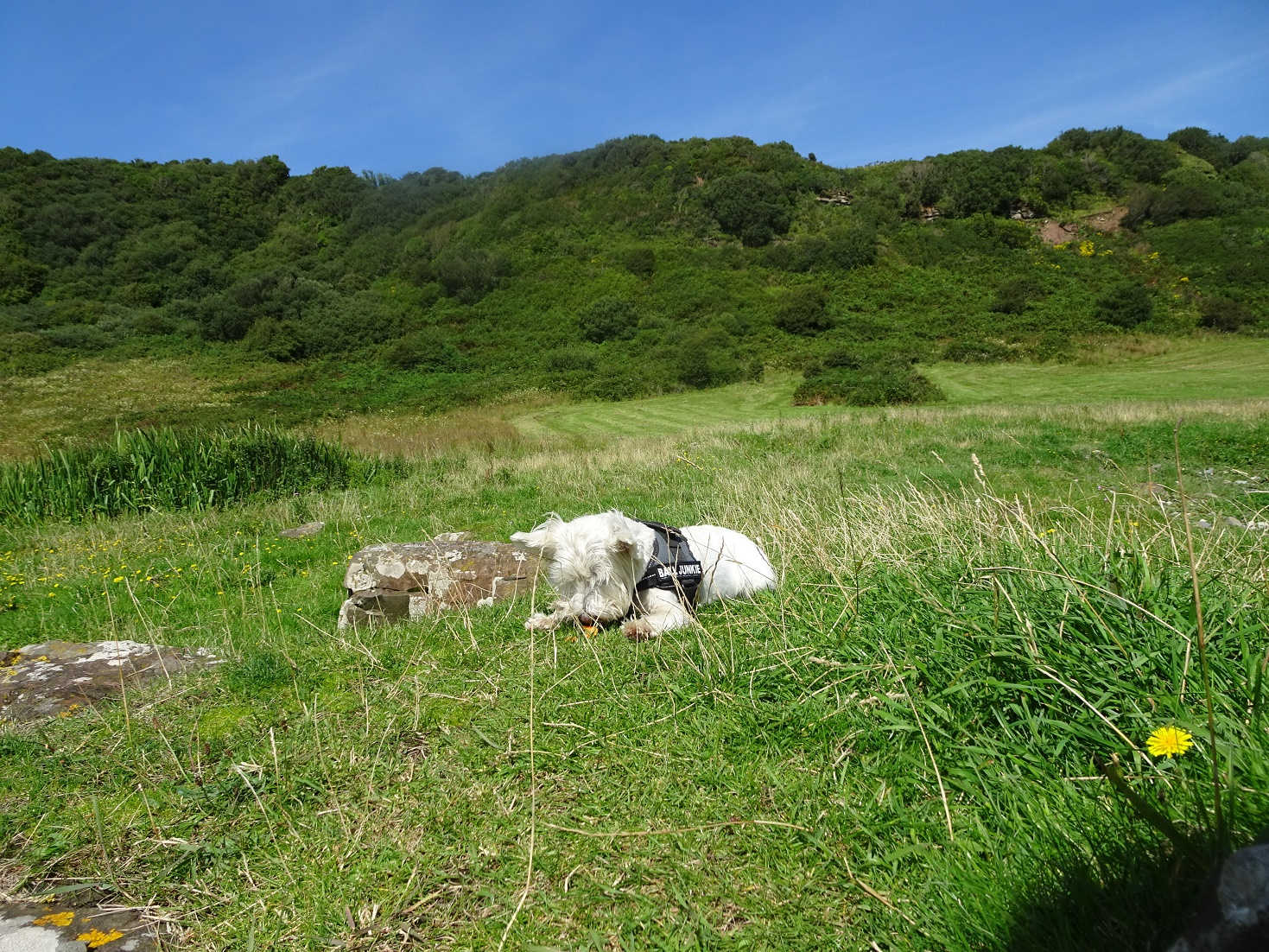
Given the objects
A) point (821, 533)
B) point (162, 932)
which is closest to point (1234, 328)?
point (821, 533)

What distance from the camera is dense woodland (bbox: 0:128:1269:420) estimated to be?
3559 cm

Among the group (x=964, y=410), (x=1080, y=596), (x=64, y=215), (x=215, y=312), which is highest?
(x=64, y=215)

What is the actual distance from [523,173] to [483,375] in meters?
38.1

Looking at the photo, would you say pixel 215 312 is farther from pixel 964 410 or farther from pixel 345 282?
pixel 964 410

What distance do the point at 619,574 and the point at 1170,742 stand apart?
2675 millimetres

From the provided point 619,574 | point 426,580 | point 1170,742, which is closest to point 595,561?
point 619,574

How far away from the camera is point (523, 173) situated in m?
66.7

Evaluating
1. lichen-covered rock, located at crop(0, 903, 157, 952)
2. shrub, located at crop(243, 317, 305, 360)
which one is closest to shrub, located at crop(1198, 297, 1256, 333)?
lichen-covered rock, located at crop(0, 903, 157, 952)

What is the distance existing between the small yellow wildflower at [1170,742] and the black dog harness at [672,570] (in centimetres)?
238

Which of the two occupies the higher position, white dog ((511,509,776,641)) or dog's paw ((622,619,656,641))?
white dog ((511,509,776,641))

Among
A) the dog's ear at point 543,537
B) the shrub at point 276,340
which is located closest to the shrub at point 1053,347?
the dog's ear at point 543,537

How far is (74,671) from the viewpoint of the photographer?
3988 millimetres

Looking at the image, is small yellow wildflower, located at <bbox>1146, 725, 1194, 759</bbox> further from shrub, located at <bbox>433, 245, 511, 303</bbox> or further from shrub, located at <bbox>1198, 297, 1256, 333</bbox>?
shrub, located at <bbox>433, 245, 511, 303</bbox>

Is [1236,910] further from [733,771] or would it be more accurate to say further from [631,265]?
[631,265]
